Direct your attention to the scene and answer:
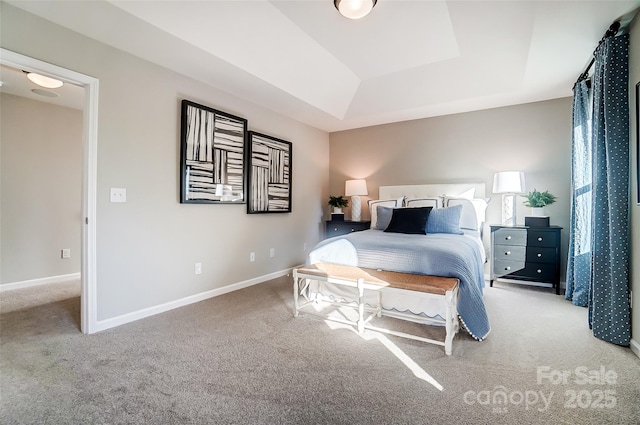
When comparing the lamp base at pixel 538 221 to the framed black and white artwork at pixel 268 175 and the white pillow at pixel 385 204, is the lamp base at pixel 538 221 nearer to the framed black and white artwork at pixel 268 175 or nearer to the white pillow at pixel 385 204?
the white pillow at pixel 385 204

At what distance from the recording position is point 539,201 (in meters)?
3.45

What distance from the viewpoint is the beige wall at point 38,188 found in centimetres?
357

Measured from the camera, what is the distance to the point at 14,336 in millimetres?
2240

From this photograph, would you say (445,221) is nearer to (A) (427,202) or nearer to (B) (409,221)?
(B) (409,221)

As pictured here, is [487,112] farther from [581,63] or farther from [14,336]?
[14,336]

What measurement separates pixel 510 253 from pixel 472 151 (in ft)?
4.99

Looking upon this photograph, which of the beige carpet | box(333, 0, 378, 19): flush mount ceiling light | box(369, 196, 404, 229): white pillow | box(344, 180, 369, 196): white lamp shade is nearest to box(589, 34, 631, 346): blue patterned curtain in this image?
the beige carpet

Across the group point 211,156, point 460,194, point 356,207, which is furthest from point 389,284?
point 356,207

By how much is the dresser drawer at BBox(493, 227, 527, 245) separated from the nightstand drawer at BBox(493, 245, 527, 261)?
0.05 m

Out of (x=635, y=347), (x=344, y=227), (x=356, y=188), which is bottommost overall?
(x=635, y=347)

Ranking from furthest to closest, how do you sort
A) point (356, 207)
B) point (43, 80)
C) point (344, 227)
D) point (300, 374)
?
point (356, 207), point (344, 227), point (43, 80), point (300, 374)

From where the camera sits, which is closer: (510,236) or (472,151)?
(510,236)

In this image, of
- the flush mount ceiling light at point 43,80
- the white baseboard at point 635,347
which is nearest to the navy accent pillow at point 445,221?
the white baseboard at point 635,347

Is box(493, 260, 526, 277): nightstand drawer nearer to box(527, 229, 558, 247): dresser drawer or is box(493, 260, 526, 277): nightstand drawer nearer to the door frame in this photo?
box(527, 229, 558, 247): dresser drawer
